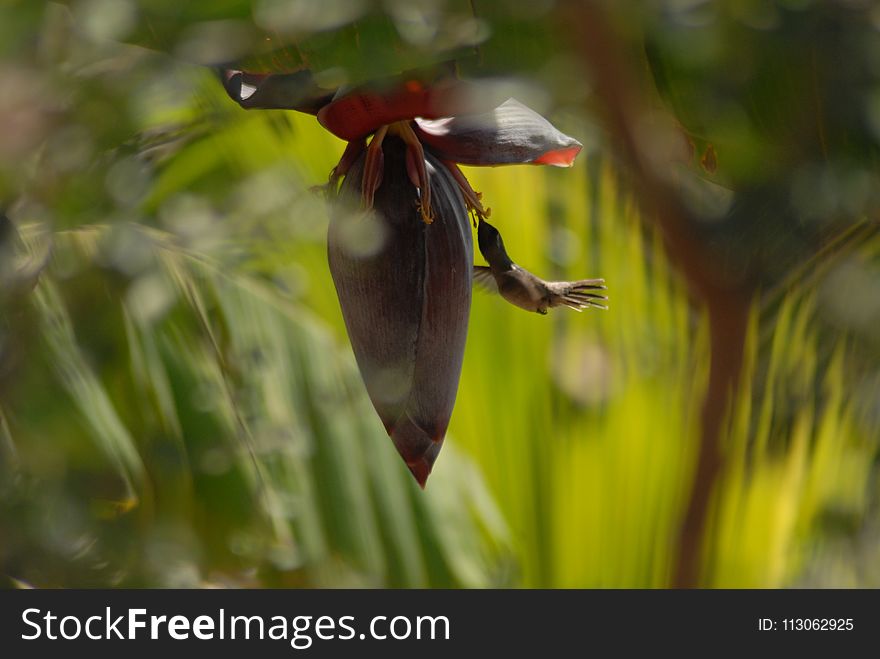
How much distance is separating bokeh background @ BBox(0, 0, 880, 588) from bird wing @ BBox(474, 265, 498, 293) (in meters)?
0.08

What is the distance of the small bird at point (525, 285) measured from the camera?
43 cm

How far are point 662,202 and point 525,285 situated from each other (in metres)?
0.07

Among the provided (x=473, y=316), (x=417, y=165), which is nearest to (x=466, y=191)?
(x=417, y=165)

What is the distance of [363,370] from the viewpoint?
0.42m

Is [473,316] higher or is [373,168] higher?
[373,168]

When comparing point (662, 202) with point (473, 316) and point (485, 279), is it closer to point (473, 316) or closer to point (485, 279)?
point (485, 279)

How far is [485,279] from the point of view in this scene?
46 cm

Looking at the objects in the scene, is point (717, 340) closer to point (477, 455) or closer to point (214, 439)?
point (214, 439)

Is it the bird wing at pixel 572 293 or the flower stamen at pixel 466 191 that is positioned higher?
the flower stamen at pixel 466 191

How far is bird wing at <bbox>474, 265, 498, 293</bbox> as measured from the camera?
453 millimetres

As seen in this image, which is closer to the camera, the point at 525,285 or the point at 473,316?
the point at 525,285

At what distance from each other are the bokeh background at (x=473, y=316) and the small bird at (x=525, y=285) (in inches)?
1.8

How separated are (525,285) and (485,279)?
0.04 metres

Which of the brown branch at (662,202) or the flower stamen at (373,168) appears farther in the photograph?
the flower stamen at (373,168)
